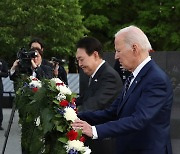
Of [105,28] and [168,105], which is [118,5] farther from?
[168,105]

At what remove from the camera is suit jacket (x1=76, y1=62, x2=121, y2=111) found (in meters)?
4.03

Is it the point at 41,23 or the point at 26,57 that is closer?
the point at 26,57

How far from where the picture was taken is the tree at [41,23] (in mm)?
30391

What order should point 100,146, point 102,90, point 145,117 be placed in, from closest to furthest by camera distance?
point 145,117
point 102,90
point 100,146

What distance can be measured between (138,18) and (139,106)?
85.4 feet

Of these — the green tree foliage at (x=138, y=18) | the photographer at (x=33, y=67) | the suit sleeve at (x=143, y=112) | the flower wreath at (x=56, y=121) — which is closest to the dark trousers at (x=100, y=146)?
the flower wreath at (x=56, y=121)

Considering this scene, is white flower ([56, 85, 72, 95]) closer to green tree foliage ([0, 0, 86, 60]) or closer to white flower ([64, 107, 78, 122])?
white flower ([64, 107, 78, 122])

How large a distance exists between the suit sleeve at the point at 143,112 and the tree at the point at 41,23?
26722 mm

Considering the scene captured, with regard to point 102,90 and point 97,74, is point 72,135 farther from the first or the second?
point 97,74

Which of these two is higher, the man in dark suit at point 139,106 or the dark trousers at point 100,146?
the man in dark suit at point 139,106

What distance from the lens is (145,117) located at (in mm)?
3182

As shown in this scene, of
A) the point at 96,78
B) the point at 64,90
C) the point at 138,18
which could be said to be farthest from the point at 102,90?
the point at 138,18

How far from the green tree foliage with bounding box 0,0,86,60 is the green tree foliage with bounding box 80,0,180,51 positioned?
1129 millimetres

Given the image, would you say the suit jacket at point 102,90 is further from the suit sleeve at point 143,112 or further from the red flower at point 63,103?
the suit sleeve at point 143,112
